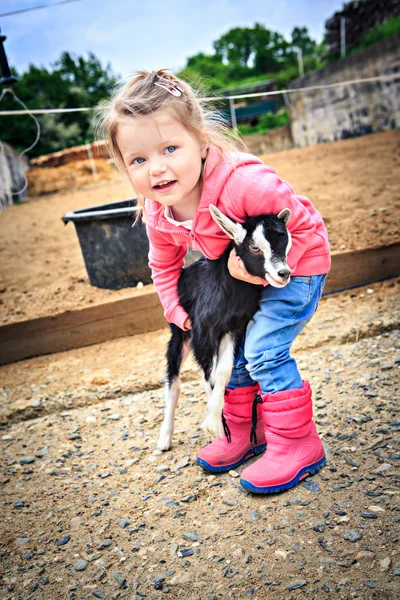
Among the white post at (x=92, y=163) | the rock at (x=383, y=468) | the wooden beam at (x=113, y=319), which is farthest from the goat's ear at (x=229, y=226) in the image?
the white post at (x=92, y=163)

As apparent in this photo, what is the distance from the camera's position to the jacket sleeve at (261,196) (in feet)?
6.06

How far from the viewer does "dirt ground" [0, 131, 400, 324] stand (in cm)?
405

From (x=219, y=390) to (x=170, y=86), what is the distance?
1137 millimetres

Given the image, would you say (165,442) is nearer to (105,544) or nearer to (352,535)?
(105,544)

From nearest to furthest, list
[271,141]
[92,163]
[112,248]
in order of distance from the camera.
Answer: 1. [112,248]
2. [271,141]
3. [92,163]

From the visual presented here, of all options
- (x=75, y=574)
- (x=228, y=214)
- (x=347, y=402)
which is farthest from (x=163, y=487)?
(x=228, y=214)

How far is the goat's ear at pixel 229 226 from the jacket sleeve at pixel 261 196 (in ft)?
0.28

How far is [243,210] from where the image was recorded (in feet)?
6.22

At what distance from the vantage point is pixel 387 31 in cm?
1112

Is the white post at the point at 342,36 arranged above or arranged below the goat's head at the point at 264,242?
above

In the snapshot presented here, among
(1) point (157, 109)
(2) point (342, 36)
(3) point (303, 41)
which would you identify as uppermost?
(3) point (303, 41)

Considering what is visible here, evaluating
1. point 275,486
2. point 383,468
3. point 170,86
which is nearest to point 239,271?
point 170,86

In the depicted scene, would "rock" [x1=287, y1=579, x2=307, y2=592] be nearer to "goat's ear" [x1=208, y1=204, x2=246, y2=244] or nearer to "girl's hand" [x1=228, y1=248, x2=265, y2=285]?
"girl's hand" [x1=228, y1=248, x2=265, y2=285]

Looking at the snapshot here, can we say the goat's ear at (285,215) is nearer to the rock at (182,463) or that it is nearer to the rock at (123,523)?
the rock at (182,463)
